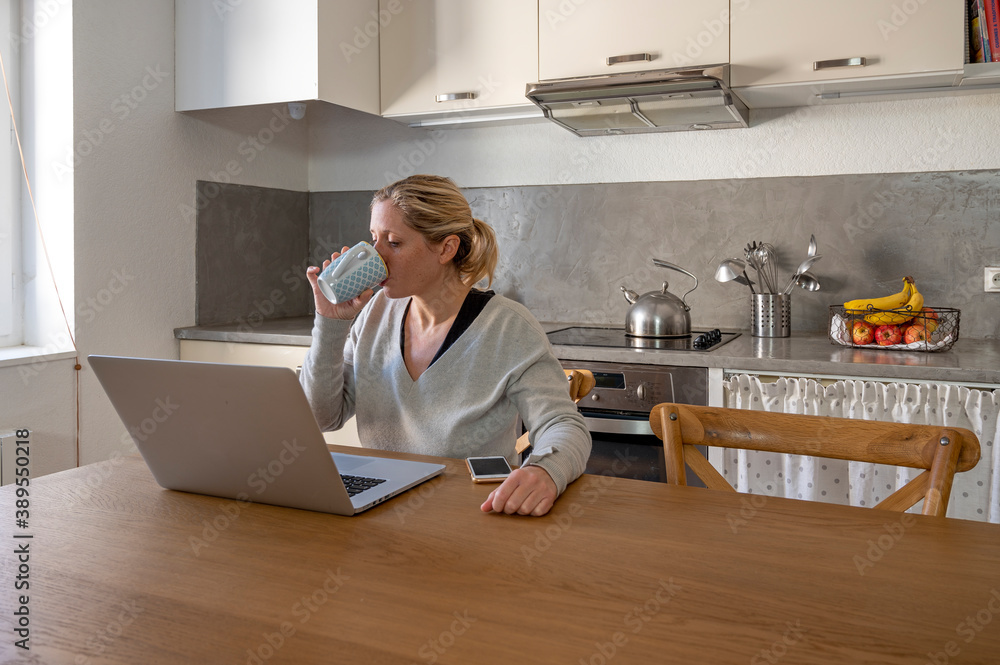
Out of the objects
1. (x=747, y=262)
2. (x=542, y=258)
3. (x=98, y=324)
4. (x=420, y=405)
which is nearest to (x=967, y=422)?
(x=747, y=262)

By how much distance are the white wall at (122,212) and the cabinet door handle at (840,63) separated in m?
1.90

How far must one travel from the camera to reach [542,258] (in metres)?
2.89

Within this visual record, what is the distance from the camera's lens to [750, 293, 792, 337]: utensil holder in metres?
2.41

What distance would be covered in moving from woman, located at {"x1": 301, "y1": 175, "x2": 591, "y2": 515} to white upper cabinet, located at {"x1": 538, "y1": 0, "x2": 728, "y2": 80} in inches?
41.9

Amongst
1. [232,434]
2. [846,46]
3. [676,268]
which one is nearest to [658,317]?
[676,268]

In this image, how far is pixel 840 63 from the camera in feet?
6.92

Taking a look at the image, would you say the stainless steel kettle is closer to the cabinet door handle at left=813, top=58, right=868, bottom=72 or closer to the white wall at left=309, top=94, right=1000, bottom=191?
the white wall at left=309, top=94, right=1000, bottom=191

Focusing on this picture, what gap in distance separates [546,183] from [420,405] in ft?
5.40

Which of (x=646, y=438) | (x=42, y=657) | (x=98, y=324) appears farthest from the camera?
(x=98, y=324)

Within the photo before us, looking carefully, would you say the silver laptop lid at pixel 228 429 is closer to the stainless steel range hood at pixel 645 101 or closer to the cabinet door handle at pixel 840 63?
the stainless steel range hood at pixel 645 101

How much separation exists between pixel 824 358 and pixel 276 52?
6.04 ft

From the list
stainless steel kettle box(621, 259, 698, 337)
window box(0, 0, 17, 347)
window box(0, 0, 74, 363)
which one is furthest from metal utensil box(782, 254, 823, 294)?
window box(0, 0, 17, 347)

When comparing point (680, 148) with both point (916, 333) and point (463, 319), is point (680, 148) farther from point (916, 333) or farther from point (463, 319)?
point (463, 319)

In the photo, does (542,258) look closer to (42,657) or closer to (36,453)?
(36,453)
